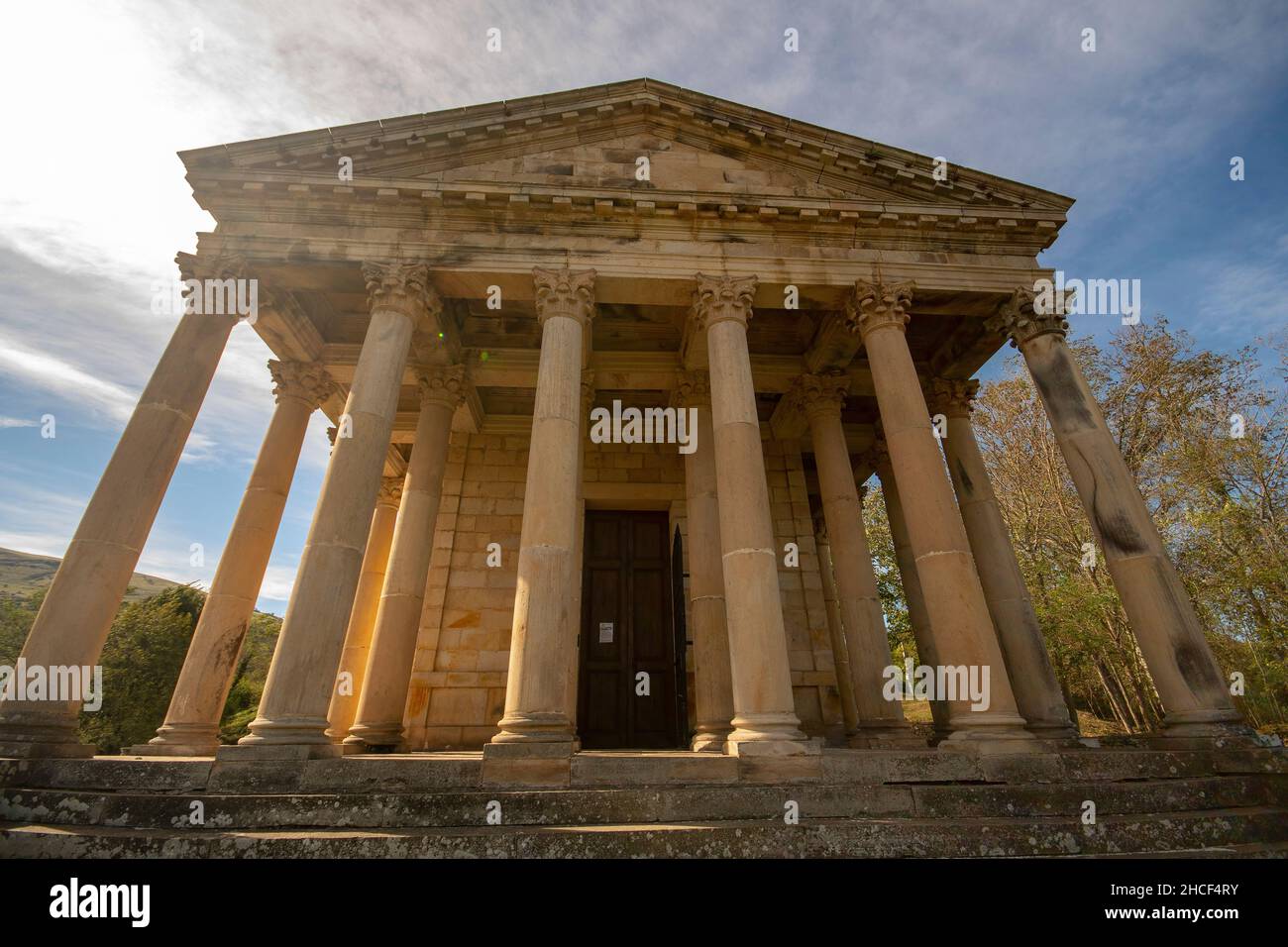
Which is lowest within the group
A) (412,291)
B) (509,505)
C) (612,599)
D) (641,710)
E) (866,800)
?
(866,800)

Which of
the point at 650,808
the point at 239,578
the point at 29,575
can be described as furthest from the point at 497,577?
the point at 29,575

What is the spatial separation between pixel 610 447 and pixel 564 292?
6.23 meters

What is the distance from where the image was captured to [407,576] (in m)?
12.6

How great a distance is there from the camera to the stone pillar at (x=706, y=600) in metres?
10.8

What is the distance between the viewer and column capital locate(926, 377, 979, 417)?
14203 millimetres

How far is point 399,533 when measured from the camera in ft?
42.5

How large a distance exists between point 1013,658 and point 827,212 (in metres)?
9.96

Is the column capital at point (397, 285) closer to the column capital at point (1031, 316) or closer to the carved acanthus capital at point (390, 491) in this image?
the carved acanthus capital at point (390, 491)

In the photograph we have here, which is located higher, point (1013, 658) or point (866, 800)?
point (1013, 658)

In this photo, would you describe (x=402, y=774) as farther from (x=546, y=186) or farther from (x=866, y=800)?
(x=546, y=186)

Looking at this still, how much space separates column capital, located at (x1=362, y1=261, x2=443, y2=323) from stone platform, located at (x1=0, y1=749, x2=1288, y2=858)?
7602 mm

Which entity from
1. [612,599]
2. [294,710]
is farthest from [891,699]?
[294,710]

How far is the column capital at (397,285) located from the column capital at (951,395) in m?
12.0
